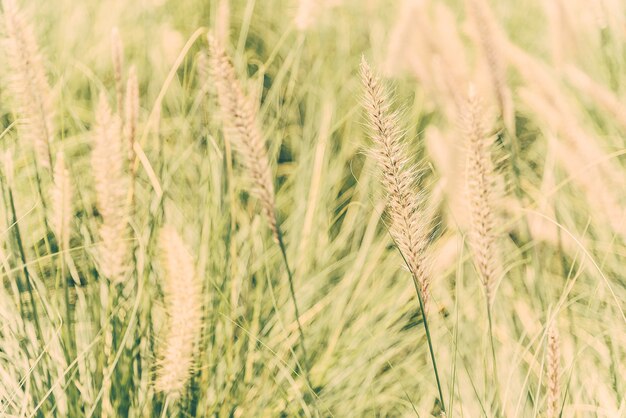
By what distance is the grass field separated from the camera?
1.36m

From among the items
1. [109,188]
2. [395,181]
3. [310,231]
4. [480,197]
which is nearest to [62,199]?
[109,188]

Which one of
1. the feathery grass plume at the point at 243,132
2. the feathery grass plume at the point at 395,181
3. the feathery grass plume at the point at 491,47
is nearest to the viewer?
the feathery grass plume at the point at 395,181

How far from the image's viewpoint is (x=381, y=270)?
2217mm

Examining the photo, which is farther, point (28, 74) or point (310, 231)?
point (310, 231)

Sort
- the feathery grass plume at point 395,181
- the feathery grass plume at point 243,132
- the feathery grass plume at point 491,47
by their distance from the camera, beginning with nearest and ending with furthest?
the feathery grass plume at point 395,181 → the feathery grass plume at point 243,132 → the feathery grass plume at point 491,47

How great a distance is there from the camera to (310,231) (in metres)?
2.13

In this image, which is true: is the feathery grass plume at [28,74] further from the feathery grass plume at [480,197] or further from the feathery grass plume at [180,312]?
the feathery grass plume at [480,197]

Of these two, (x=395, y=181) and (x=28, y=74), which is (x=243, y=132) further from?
(x=28, y=74)

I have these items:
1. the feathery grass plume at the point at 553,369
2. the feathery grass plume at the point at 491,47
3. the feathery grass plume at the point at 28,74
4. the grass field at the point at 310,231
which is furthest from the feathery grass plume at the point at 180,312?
the feathery grass plume at the point at 491,47

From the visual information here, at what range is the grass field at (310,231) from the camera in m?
1.36

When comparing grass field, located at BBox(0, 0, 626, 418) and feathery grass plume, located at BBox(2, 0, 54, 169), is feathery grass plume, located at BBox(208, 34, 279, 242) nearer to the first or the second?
grass field, located at BBox(0, 0, 626, 418)

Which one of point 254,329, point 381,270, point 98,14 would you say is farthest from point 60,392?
point 98,14

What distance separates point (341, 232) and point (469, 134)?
3.70 feet

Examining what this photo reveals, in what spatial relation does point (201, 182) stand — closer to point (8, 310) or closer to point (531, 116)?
point (8, 310)
